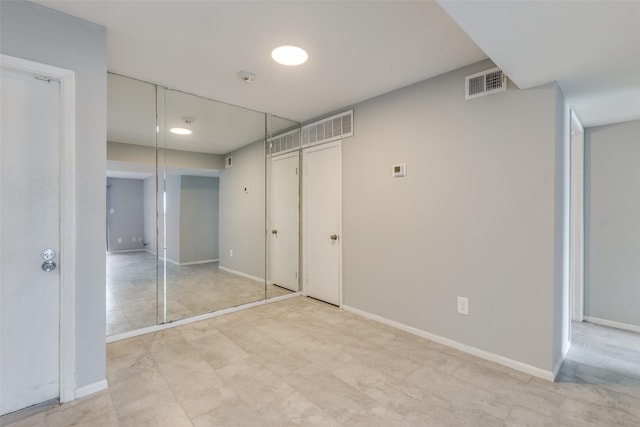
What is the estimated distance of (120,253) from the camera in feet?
9.94

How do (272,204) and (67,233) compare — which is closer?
(67,233)

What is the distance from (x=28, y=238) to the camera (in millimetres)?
1857

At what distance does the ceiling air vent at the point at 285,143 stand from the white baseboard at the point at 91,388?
3.14 metres

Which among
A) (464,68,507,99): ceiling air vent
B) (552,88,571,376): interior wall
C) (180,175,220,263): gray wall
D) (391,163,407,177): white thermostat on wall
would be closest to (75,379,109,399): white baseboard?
(180,175,220,263): gray wall

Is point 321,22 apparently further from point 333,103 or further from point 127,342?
point 127,342

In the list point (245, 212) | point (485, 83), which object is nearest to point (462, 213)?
point (485, 83)

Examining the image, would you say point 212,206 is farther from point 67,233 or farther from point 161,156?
point 67,233

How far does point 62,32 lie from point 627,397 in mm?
4446

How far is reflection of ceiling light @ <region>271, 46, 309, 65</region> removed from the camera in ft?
7.63

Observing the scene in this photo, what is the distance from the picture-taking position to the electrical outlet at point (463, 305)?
8.54 feet

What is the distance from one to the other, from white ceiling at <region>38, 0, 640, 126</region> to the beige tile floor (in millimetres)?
2235

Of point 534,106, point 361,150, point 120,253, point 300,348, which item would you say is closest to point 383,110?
point 361,150

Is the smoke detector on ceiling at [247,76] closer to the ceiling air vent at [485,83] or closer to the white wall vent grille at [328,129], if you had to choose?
the white wall vent grille at [328,129]

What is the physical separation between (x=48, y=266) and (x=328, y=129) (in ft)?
10.1
